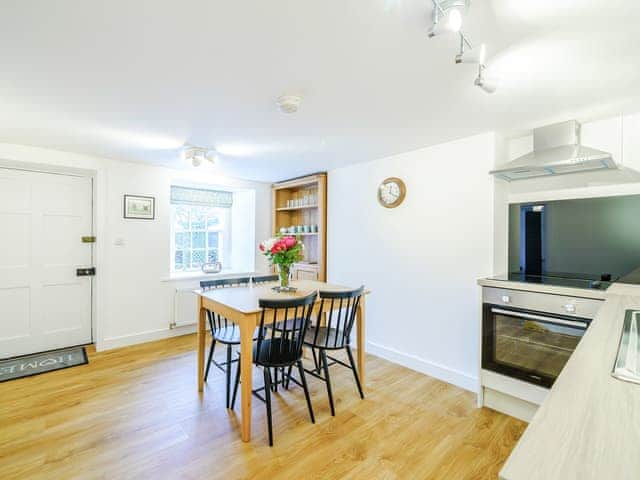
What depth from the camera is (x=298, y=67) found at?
162 centimetres

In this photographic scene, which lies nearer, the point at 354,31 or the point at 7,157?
the point at 354,31

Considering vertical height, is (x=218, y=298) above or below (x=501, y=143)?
below

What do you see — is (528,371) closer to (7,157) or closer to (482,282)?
(482,282)

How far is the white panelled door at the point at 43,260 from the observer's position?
3.24m

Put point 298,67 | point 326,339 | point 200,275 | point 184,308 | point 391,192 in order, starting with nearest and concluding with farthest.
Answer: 1. point 298,67
2. point 326,339
3. point 391,192
4. point 184,308
5. point 200,275

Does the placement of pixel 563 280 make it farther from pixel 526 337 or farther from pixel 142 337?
pixel 142 337

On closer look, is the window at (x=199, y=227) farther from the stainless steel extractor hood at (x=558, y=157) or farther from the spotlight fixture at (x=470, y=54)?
the spotlight fixture at (x=470, y=54)

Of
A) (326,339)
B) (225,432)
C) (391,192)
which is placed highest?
(391,192)

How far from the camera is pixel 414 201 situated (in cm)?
316

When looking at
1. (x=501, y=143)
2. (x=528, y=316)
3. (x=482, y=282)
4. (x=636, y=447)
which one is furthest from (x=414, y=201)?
(x=636, y=447)

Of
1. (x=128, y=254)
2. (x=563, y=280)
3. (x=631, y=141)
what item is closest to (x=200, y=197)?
(x=128, y=254)

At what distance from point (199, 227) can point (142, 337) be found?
1.74 metres

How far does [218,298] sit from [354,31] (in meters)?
2.00

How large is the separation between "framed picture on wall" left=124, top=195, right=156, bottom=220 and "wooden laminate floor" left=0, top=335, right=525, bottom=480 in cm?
176
